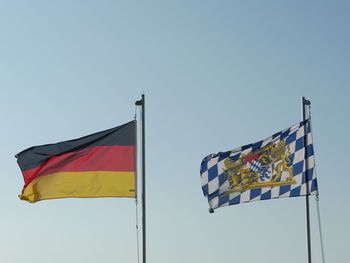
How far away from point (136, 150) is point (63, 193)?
3.21m

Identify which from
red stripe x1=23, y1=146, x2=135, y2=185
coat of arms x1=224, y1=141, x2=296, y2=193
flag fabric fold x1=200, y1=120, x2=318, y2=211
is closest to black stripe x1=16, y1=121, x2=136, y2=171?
red stripe x1=23, y1=146, x2=135, y2=185

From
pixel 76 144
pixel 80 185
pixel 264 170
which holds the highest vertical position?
pixel 76 144

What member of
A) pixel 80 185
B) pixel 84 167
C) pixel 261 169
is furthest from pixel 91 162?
pixel 261 169

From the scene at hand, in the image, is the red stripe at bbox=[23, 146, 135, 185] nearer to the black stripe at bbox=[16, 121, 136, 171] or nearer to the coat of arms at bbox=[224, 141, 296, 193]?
the black stripe at bbox=[16, 121, 136, 171]

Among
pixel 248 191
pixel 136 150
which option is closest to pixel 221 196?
pixel 248 191

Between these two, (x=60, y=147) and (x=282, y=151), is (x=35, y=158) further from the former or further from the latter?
(x=282, y=151)

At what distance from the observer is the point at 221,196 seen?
33.0 m

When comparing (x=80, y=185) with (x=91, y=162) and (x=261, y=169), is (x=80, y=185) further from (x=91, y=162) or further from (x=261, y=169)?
(x=261, y=169)

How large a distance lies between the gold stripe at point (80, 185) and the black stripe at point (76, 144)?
0.74 metres

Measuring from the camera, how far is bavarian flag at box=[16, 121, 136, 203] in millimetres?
32438

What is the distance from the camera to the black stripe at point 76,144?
3284cm

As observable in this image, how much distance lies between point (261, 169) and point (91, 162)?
6.41 metres

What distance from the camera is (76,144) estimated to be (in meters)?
32.8

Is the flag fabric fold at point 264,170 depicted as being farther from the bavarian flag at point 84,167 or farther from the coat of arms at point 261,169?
the bavarian flag at point 84,167
